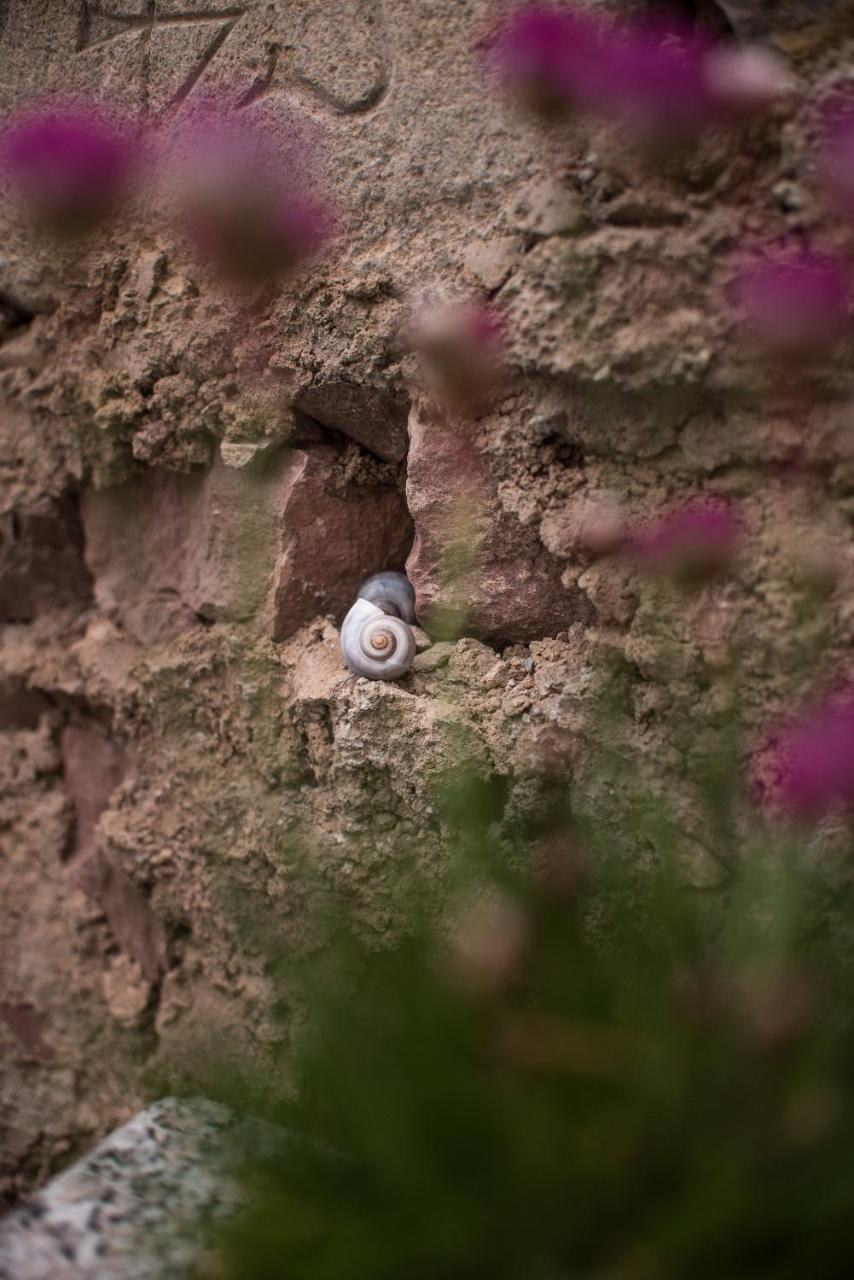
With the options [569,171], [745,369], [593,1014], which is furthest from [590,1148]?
[569,171]

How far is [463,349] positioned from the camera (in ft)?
4.43

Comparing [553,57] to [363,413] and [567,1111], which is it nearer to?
[363,413]

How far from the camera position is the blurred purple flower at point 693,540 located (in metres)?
1.24

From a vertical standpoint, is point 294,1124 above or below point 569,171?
below

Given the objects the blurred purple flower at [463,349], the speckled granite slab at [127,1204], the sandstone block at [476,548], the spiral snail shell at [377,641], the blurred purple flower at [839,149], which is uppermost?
the blurred purple flower at [839,149]

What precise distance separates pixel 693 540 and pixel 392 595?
1.49 ft

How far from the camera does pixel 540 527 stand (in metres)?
1.39

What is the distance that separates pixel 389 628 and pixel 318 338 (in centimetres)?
38

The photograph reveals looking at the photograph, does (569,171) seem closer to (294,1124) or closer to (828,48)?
(828,48)

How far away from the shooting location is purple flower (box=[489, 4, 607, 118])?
1188mm

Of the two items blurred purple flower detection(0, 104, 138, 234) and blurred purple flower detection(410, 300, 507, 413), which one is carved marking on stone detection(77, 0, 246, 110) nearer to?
blurred purple flower detection(0, 104, 138, 234)

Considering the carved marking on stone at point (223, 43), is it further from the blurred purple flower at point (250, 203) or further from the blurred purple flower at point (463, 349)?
the blurred purple flower at point (463, 349)

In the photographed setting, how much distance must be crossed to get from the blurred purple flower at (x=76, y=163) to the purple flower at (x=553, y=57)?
0.61m

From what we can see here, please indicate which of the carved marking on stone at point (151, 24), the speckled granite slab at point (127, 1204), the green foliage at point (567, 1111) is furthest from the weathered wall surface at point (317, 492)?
the green foliage at point (567, 1111)
